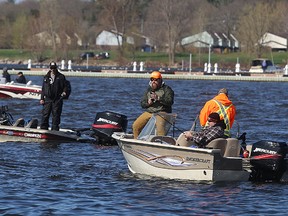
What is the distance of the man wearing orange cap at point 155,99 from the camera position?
18.8 metres

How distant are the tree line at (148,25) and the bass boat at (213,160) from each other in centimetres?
8454

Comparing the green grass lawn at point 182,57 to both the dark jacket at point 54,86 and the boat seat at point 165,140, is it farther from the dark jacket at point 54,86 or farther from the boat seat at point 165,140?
the boat seat at point 165,140

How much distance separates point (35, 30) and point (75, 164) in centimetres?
8911

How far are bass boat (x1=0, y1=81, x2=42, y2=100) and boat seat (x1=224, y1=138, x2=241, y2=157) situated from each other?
25.0 m

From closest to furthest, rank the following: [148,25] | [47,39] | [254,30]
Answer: [47,39]
[254,30]
[148,25]

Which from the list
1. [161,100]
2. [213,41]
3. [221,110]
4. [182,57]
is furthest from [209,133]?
[213,41]

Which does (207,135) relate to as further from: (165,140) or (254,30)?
(254,30)

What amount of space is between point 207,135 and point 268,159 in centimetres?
116

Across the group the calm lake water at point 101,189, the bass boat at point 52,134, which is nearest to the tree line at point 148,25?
the calm lake water at point 101,189

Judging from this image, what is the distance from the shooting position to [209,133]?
16734 mm

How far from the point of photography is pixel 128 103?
44000mm

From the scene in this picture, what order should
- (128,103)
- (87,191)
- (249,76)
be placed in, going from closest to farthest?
(87,191) → (128,103) → (249,76)

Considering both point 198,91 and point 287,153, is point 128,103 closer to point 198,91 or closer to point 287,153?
point 198,91

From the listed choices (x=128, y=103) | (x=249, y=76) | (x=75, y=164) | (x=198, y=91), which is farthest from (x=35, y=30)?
(x=75, y=164)
